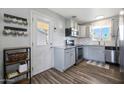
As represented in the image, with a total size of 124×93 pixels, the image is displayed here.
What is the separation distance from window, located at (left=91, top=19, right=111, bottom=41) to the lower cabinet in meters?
2.24

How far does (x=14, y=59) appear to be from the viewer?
1.73 meters

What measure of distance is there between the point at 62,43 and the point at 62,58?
108 cm

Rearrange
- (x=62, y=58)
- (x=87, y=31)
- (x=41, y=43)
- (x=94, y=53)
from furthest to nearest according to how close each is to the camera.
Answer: (x=87, y=31) → (x=94, y=53) → (x=62, y=58) → (x=41, y=43)

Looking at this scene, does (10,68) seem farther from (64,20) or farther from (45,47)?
(64,20)

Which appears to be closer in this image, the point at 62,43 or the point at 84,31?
the point at 62,43

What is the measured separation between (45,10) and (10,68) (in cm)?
203

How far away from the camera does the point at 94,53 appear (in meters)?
4.22

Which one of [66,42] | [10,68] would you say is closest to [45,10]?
[66,42]

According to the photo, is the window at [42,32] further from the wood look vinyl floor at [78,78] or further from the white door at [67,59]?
the wood look vinyl floor at [78,78]

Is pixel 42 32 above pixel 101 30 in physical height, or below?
below

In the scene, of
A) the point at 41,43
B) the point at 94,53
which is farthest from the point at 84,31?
the point at 41,43

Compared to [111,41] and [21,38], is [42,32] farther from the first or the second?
[111,41]

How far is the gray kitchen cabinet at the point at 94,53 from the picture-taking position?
12.9 ft

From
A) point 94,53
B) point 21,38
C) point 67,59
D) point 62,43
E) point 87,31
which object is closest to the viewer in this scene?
point 21,38
